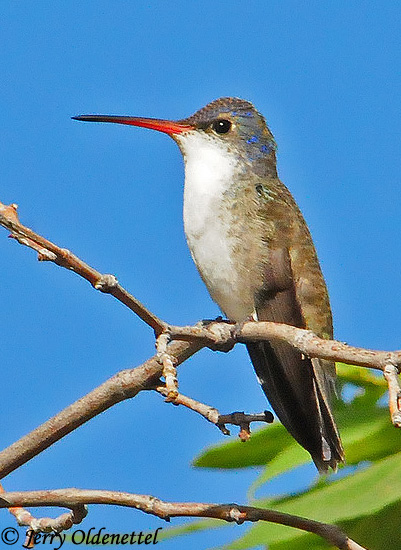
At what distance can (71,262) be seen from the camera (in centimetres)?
227

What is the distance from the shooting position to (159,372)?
2562 millimetres

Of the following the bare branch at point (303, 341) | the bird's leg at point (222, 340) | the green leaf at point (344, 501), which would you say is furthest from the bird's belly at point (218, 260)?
the green leaf at point (344, 501)

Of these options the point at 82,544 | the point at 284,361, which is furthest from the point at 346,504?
the point at 284,361

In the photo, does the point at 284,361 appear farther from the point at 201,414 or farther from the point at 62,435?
the point at 62,435

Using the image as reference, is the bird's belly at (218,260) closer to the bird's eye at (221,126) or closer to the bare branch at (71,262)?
the bird's eye at (221,126)

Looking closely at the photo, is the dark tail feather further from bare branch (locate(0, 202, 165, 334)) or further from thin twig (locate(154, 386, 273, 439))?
bare branch (locate(0, 202, 165, 334))

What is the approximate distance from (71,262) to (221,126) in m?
2.99

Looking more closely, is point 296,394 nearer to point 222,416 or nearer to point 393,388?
point 222,416

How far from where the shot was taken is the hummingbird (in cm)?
436

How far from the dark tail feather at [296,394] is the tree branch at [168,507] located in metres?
1.28

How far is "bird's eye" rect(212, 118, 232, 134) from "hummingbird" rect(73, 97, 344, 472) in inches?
9.7

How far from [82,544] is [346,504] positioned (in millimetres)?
1152

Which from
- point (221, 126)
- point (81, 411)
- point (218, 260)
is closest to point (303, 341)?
point (81, 411)

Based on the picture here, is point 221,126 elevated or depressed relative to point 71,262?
elevated
